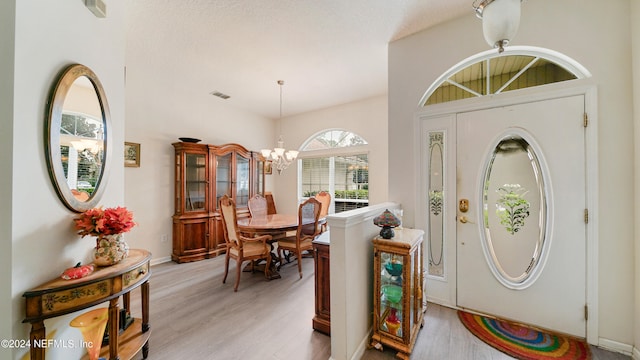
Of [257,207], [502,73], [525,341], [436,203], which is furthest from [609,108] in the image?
[257,207]

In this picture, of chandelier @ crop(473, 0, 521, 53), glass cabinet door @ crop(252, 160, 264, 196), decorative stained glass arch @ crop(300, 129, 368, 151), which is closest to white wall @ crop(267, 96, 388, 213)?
decorative stained glass arch @ crop(300, 129, 368, 151)

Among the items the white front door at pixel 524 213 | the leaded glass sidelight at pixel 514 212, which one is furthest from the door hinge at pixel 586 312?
the leaded glass sidelight at pixel 514 212

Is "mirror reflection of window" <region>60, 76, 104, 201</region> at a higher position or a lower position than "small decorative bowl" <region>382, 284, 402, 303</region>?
higher

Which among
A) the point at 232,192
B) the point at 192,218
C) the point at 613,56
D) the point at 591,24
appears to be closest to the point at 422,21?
the point at 591,24

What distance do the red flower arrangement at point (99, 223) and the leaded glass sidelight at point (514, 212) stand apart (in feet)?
10.1

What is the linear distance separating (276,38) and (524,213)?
3.20 m

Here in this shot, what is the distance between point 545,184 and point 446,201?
0.80 metres

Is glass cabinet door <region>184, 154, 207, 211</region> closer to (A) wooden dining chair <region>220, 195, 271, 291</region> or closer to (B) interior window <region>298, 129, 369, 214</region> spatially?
(A) wooden dining chair <region>220, 195, 271, 291</region>

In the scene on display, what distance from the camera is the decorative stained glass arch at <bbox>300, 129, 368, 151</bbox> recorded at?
4.80 m

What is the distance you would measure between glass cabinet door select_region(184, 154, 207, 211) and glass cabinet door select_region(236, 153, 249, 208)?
70 cm

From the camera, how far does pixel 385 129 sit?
4297mm

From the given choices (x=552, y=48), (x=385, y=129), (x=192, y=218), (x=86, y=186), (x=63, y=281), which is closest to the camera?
(x=63, y=281)

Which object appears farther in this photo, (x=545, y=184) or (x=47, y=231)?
(x=545, y=184)

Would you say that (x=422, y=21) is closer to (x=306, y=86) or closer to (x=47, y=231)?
(x=306, y=86)
